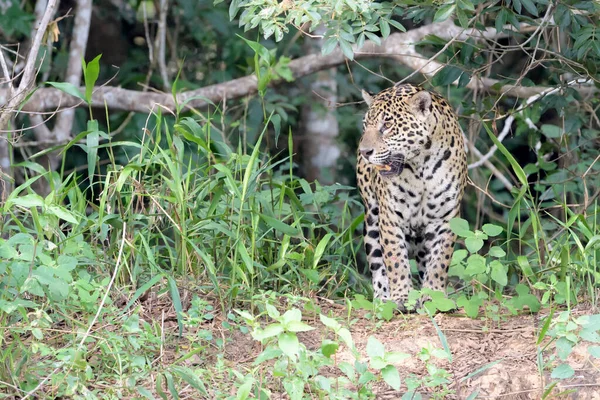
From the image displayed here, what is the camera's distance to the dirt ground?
4137 mm

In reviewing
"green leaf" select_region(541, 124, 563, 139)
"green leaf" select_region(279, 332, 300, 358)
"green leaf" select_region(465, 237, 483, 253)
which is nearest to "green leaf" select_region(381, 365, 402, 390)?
"green leaf" select_region(279, 332, 300, 358)

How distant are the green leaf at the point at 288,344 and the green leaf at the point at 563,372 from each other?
1.13 metres

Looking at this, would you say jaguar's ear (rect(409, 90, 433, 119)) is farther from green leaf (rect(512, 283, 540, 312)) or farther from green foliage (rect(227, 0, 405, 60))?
green leaf (rect(512, 283, 540, 312))

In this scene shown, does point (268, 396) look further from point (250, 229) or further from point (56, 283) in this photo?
point (250, 229)

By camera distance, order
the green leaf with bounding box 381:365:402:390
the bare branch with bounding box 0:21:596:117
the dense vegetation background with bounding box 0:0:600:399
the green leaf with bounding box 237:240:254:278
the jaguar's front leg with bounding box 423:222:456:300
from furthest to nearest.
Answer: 1. the bare branch with bounding box 0:21:596:117
2. the jaguar's front leg with bounding box 423:222:456:300
3. the green leaf with bounding box 237:240:254:278
4. the dense vegetation background with bounding box 0:0:600:399
5. the green leaf with bounding box 381:365:402:390

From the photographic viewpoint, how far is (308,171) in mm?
9453

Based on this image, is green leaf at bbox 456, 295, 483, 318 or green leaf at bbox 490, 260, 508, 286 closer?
green leaf at bbox 490, 260, 508, 286

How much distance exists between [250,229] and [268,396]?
1384 mm

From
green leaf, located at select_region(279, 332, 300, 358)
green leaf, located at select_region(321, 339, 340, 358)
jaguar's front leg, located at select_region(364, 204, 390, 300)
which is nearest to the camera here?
green leaf, located at select_region(279, 332, 300, 358)

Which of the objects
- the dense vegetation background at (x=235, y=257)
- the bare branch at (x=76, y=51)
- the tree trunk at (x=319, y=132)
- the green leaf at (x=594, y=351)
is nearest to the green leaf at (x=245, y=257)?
the dense vegetation background at (x=235, y=257)

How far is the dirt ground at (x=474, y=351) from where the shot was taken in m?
4.14

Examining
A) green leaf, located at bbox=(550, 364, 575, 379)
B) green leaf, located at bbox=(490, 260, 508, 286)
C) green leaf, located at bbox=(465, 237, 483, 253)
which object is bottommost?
green leaf, located at bbox=(550, 364, 575, 379)

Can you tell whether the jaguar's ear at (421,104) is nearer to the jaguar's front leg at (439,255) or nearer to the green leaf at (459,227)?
the jaguar's front leg at (439,255)

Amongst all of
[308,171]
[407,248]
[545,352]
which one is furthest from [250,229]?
[308,171]
